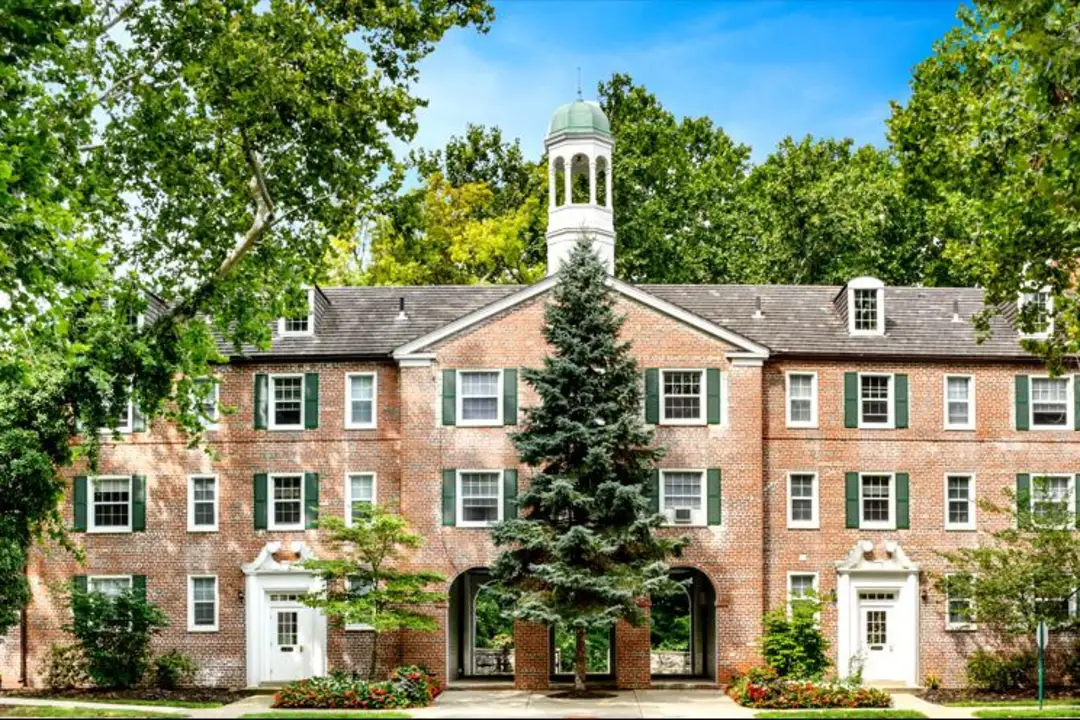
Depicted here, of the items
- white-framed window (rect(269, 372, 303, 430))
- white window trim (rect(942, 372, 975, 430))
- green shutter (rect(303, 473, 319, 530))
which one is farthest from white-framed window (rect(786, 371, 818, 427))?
white-framed window (rect(269, 372, 303, 430))

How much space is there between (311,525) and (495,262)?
66.7 ft

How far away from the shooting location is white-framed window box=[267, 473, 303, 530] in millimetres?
36344

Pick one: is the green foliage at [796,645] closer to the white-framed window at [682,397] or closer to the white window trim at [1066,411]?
the white-framed window at [682,397]

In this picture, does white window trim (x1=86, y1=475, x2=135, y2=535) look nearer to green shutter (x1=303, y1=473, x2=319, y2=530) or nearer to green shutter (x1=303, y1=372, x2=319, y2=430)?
green shutter (x1=303, y1=473, x2=319, y2=530)

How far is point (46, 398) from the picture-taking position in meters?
30.1

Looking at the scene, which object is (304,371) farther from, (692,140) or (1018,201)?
(692,140)

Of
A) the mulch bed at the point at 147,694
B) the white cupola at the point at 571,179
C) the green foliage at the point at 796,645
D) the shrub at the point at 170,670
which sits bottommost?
the mulch bed at the point at 147,694

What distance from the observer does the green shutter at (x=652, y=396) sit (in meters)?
35.5

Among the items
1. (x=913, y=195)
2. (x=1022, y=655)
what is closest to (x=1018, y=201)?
(x=1022, y=655)

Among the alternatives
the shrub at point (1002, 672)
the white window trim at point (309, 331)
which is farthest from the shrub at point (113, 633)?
the shrub at point (1002, 672)

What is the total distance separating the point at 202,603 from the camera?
36250 millimetres

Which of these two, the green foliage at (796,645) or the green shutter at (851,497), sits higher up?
the green shutter at (851,497)

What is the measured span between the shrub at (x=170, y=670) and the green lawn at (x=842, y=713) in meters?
14.2

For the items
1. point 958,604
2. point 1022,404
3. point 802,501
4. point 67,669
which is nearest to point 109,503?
point 67,669
